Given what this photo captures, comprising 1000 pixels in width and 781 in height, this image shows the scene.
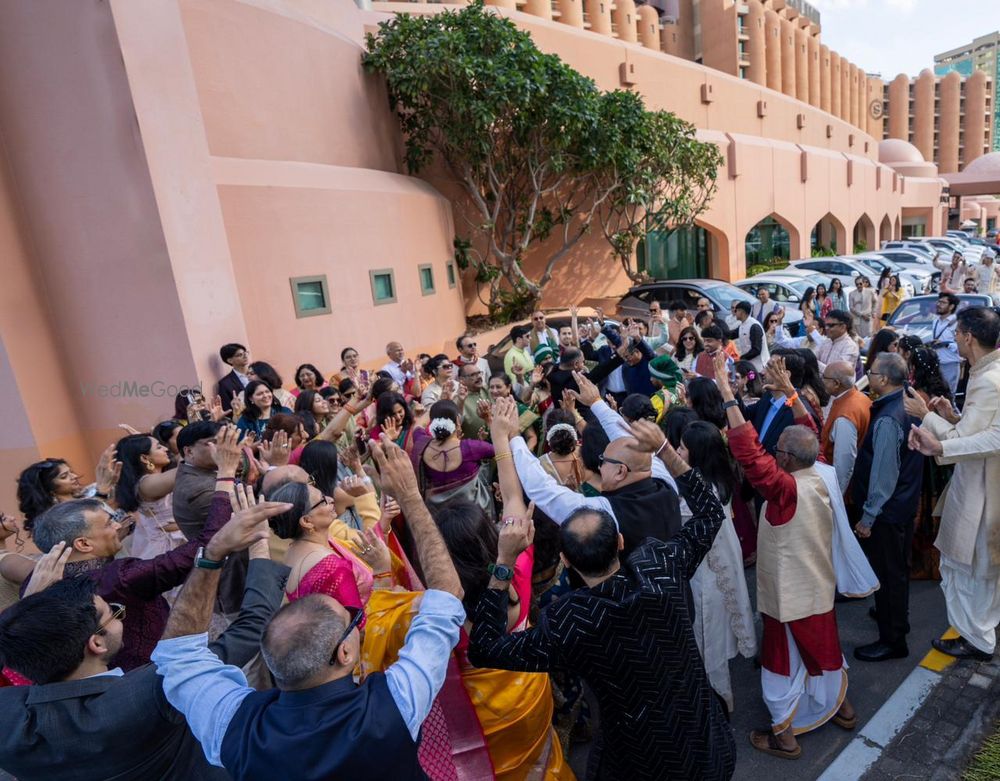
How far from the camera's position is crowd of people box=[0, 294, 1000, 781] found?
162cm

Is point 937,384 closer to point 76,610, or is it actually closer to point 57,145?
point 76,610

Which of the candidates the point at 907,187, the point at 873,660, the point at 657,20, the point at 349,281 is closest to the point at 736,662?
the point at 873,660

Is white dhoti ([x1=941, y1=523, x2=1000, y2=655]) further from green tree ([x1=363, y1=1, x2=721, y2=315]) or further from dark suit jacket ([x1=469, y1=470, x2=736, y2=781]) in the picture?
green tree ([x1=363, y1=1, x2=721, y2=315])

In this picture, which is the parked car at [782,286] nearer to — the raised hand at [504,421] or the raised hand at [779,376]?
the raised hand at [779,376]

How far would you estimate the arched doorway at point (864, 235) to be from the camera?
97.9 ft

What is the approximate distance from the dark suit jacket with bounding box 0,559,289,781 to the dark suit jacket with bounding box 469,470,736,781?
36.4 inches

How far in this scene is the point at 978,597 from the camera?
342cm

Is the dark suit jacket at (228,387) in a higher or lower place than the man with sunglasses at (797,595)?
higher

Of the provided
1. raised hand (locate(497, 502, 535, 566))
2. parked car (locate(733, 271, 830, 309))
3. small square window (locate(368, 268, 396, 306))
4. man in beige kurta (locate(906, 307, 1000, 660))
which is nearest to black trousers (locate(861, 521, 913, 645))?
man in beige kurta (locate(906, 307, 1000, 660))

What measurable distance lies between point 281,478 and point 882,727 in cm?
321

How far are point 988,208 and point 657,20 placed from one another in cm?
3677

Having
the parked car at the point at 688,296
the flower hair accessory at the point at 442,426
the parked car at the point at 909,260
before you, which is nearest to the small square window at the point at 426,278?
the parked car at the point at 688,296

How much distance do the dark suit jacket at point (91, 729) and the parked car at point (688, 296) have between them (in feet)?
34.8

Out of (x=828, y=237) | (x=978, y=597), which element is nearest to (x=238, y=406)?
(x=978, y=597)
